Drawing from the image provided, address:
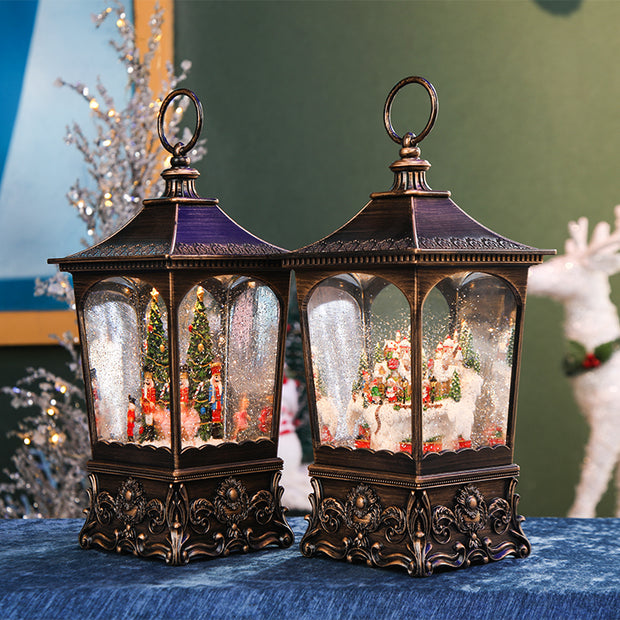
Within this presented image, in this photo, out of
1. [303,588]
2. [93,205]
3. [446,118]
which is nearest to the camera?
[303,588]

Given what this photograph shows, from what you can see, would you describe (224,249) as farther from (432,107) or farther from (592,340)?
(592,340)

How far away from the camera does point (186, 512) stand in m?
1.28

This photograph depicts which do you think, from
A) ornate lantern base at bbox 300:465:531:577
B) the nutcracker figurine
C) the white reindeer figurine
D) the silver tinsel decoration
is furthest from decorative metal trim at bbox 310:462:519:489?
the white reindeer figurine

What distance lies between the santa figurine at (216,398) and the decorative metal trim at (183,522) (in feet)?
0.26

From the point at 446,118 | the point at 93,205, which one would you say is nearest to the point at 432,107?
the point at 93,205

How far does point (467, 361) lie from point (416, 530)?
23 centimetres

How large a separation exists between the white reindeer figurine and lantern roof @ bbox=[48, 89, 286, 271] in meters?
1.97

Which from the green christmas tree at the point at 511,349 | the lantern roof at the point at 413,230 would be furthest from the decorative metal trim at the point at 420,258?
the green christmas tree at the point at 511,349

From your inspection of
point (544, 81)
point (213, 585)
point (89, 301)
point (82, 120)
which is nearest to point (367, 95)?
point (544, 81)

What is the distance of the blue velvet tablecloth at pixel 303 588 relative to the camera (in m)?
1.06

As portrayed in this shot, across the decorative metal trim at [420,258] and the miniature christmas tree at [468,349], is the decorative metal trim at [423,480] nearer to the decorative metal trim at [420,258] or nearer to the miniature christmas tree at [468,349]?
the miniature christmas tree at [468,349]

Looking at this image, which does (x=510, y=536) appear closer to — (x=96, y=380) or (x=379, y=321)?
(x=379, y=321)

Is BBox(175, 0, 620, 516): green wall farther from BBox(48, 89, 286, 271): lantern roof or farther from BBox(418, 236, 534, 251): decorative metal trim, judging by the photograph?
BBox(418, 236, 534, 251): decorative metal trim

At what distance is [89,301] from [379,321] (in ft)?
1.51
